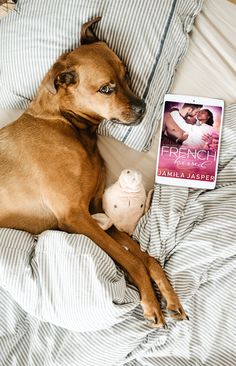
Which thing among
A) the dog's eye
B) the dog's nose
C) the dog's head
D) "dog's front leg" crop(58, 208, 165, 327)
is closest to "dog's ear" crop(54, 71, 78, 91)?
the dog's head

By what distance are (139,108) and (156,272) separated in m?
0.71

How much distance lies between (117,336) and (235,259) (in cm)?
57

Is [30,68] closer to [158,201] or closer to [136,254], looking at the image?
[158,201]

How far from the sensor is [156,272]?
1879mm

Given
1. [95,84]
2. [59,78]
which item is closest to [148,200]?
[95,84]

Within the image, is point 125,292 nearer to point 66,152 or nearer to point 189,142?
point 66,152

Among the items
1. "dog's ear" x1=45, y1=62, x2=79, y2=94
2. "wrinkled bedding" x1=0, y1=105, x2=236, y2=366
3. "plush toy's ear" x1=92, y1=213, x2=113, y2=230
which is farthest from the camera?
"plush toy's ear" x1=92, y1=213, x2=113, y2=230

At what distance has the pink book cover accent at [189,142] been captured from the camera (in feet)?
6.91

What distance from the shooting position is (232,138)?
2.09 meters

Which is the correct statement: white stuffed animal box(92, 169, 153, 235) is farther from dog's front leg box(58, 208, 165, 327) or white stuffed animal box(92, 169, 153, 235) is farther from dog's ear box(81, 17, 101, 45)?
dog's ear box(81, 17, 101, 45)

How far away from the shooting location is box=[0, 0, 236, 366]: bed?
5.77 ft

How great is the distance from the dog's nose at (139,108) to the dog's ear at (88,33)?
0.38 metres

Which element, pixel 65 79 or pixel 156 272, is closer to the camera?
pixel 156 272

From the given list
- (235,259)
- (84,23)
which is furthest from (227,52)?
(235,259)
